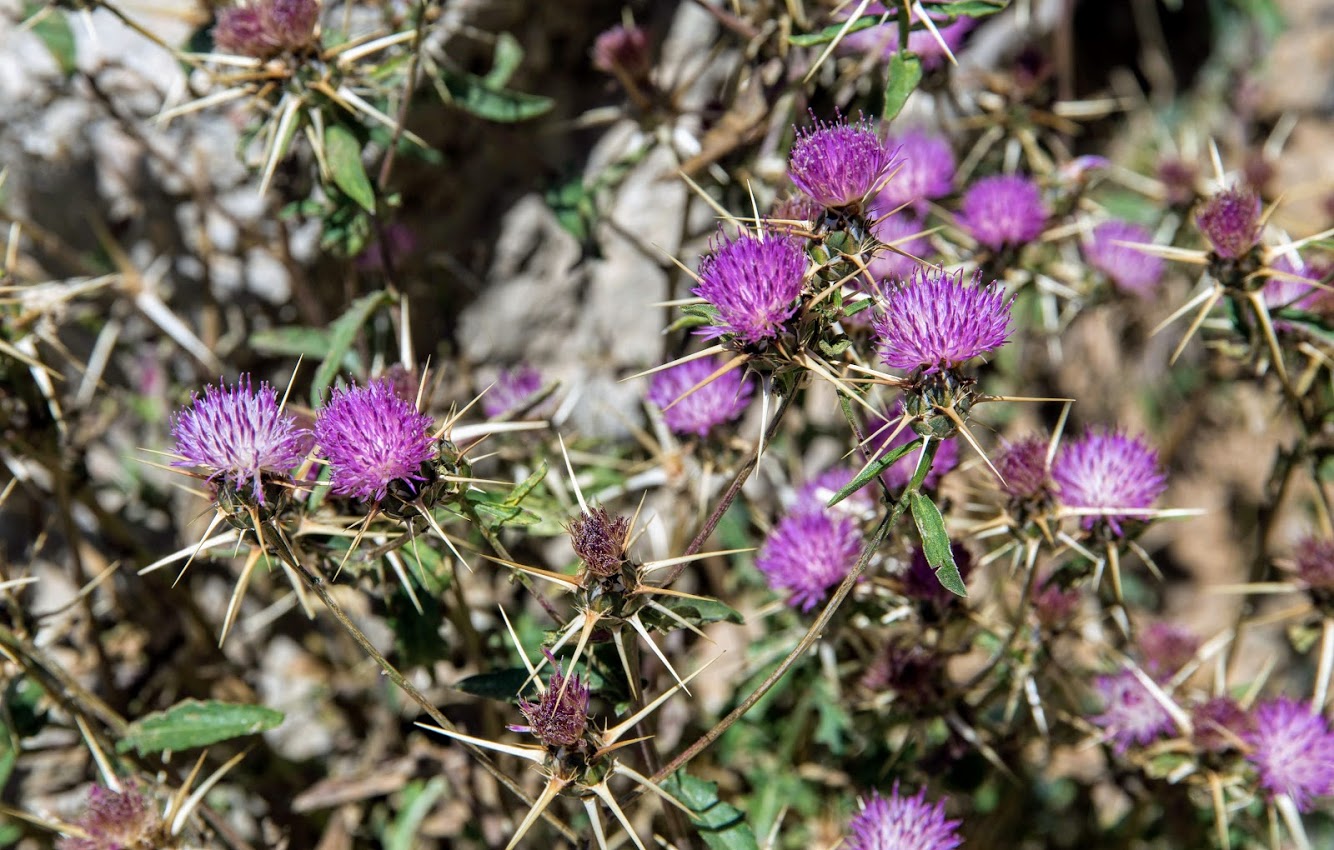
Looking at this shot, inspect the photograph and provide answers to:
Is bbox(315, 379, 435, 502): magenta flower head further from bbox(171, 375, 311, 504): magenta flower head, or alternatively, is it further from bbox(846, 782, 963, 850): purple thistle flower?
bbox(846, 782, 963, 850): purple thistle flower

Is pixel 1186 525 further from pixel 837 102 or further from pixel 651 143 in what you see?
pixel 651 143

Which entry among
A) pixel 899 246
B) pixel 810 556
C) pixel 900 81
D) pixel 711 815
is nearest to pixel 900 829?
pixel 711 815

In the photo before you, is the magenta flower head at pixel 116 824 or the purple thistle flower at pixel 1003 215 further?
the purple thistle flower at pixel 1003 215

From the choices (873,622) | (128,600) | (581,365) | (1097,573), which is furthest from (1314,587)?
(128,600)

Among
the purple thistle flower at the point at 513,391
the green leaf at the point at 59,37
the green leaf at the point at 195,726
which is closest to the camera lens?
the green leaf at the point at 195,726

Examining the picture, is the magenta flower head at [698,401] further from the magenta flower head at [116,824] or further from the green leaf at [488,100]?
the magenta flower head at [116,824]

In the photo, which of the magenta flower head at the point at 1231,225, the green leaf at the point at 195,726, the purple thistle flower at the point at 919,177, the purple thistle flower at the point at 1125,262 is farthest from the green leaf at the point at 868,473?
the purple thistle flower at the point at 1125,262
